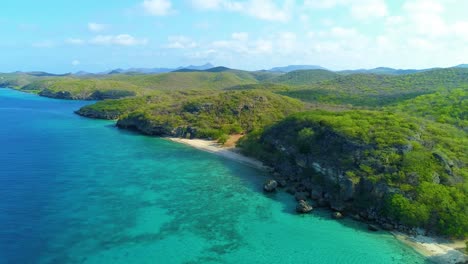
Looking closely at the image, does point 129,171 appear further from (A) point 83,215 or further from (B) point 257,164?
(B) point 257,164

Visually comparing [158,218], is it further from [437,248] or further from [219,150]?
[219,150]

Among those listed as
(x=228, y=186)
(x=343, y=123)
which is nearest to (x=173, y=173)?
(x=228, y=186)

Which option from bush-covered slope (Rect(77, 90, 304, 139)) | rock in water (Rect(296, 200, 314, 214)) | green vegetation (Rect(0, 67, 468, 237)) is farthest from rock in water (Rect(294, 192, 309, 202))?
bush-covered slope (Rect(77, 90, 304, 139))

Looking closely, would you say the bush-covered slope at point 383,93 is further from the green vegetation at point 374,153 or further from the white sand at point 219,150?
the white sand at point 219,150

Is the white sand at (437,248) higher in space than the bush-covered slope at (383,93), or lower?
lower

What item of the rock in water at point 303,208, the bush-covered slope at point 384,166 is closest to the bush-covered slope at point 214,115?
the bush-covered slope at point 384,166
